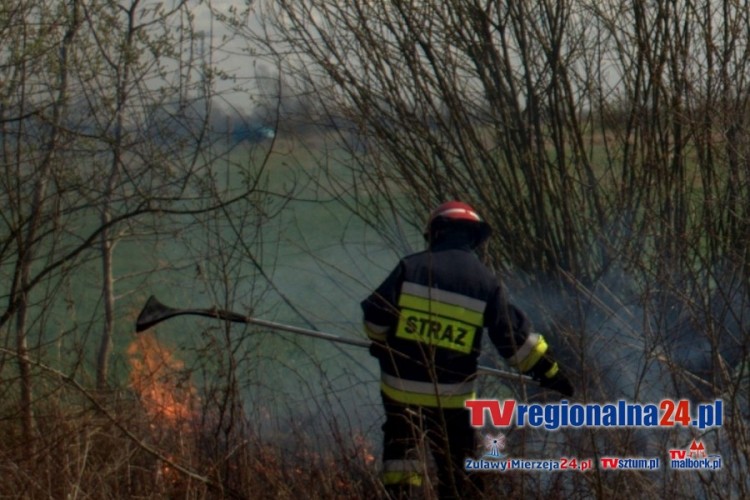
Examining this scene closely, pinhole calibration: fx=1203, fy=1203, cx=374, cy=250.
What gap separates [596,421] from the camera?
17.3ft

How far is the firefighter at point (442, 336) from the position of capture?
534 centimetres

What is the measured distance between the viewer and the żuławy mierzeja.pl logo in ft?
15.9

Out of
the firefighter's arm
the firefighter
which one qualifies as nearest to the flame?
the firefighter

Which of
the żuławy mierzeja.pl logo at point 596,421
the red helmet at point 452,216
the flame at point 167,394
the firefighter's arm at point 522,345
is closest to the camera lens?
the żuławy mierzeja.pl logo at point 596,421

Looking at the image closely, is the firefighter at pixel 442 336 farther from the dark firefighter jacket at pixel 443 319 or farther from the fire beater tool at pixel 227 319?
the fire beater tool at pixel 227 319

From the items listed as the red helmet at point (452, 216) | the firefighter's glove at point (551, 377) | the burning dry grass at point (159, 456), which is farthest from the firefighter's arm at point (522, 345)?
the burning dry grass at point (159, 456)

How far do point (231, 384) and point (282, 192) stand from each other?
1.51 meters

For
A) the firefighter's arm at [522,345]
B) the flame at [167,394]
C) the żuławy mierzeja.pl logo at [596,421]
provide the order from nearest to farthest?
1. the żuławy mierzeja.pl logo at [596,421]
2. the firefighter's arm at [522,345]
3. the flame at [167,394]

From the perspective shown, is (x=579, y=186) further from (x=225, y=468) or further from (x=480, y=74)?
(x=225, y=468)

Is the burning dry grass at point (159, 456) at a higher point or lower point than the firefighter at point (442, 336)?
lower

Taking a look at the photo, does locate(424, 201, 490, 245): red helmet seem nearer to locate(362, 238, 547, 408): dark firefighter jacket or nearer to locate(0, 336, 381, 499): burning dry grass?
locate(362, 238, 547, 408): dark firefighter jacket

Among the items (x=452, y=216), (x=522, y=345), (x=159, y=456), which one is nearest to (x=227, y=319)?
(x=159, y=456)

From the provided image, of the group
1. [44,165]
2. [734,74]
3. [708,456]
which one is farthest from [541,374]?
[44,165]

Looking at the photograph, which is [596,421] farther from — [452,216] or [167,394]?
[167,394]
